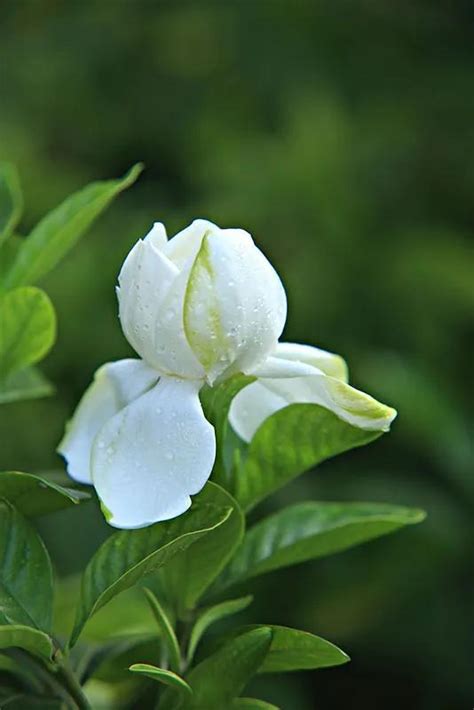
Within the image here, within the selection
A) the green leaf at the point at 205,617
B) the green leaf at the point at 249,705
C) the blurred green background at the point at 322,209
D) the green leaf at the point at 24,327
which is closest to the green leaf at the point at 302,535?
the green leaf at the point at 205,617

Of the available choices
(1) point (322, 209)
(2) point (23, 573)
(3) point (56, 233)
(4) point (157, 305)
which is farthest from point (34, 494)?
(1) point (322, 209)

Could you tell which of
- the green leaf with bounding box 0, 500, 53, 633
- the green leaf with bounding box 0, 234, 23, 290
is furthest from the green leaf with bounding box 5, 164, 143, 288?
the green leaf with bounding box 0, 500, 53, 633

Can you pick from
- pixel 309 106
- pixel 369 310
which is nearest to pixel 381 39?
pixel 309 106

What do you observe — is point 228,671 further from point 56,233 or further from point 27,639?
point 56,233

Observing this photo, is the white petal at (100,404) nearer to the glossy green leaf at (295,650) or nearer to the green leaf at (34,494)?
the green leaf at (34,494)

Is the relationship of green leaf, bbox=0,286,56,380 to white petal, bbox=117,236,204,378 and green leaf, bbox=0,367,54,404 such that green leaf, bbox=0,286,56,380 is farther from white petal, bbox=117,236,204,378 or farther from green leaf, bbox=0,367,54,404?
white petal, bbox=117,236,204,378

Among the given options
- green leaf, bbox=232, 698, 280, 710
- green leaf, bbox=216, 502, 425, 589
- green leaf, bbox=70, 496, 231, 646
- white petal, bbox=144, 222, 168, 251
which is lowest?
green leaf, bbox=232, 698, 280, 710
